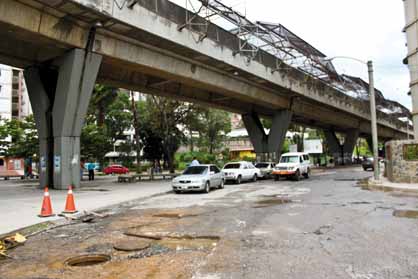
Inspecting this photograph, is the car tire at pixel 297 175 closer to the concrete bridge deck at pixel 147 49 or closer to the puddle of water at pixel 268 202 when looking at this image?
the concrete bridge deck at pixel 147 49

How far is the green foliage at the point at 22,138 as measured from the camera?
31.3 metres

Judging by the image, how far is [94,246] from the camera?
6680 millimetres

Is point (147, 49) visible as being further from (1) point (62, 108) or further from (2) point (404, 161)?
(2) point (404, 161)

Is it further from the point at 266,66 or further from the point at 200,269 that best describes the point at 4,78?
the point at 200,269

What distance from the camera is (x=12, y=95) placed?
2397 inches

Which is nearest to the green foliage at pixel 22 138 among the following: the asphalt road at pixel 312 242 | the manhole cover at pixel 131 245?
the asphalt road at pixel 312 242

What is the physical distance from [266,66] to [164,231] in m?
21.9

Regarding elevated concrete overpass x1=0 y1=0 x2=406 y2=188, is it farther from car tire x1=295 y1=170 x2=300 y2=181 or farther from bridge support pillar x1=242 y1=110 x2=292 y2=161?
car tire x1=295 y1=170 x2=300 y2=181

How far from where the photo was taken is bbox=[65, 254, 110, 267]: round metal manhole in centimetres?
560

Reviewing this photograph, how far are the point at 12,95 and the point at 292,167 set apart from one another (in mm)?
56991

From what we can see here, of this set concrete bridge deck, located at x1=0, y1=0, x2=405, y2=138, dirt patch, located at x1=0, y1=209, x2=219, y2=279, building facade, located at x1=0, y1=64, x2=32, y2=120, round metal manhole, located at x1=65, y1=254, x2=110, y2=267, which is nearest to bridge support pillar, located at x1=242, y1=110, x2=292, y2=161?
concrete bridge deck, located at x1=0, y1=0, x2=405, y2=138

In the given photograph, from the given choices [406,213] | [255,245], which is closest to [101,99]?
[406,213]

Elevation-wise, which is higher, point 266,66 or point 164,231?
point 266,66

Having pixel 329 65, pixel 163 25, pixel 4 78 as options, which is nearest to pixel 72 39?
pixel 163 25
